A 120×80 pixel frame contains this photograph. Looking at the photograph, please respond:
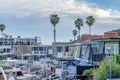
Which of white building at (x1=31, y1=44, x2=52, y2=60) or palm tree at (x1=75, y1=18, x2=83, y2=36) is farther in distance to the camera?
palm tree at (x1=75, y1=18, x2=83, y2=36)

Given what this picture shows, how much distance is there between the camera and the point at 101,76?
24109mm

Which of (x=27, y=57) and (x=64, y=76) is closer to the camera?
(x=64, y=76)

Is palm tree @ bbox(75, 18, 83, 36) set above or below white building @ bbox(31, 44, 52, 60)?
above

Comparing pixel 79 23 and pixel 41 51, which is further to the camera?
pixel 79 23

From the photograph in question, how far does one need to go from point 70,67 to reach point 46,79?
6114mm

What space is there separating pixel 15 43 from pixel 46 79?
78.9 m

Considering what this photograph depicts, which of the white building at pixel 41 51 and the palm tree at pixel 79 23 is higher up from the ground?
the palm tree at pixel 79 23

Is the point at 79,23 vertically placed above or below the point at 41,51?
above

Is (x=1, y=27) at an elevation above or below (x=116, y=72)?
above

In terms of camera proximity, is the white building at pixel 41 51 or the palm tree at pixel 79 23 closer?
the white building at pixel 41 51

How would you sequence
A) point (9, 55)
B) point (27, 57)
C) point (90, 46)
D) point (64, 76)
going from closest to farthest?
1. point (64, 76)
2. point (90, 46)
3. point (27, 57)
4. point (9, 55)

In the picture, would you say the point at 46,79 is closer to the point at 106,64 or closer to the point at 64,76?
the point at 64,76

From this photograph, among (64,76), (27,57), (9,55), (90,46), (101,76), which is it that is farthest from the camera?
(9,55)

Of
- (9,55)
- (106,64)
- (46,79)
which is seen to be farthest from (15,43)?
(106,64)
